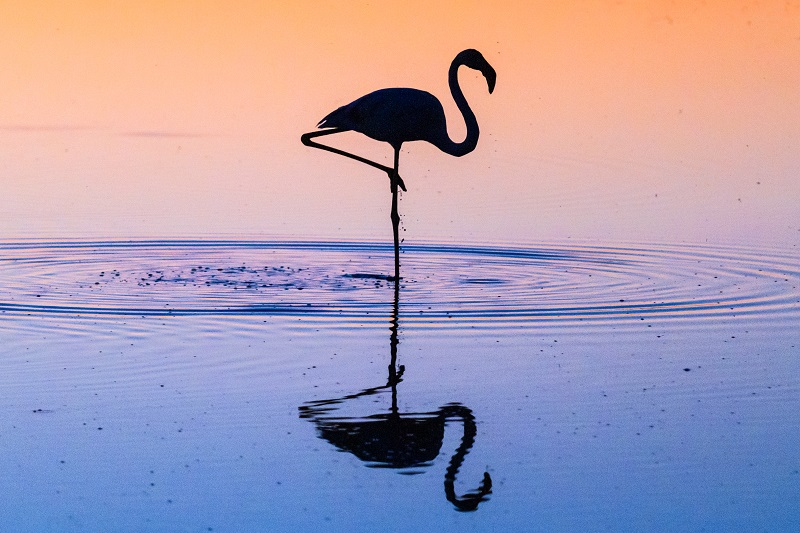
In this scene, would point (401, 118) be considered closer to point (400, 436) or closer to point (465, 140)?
point (465, 140)

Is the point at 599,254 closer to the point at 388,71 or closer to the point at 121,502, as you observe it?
the point at 121,502

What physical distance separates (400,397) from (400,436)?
2.95 feet

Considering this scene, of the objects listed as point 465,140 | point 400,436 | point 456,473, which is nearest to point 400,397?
point 400,436

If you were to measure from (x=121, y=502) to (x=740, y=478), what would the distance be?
2.79 metres

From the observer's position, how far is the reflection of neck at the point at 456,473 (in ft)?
20.0

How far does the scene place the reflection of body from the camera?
6480 mm

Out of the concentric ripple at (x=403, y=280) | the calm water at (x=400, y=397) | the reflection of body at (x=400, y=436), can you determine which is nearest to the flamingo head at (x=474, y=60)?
the concentric ripple at (x=403, y=280)

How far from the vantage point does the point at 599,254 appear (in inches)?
552

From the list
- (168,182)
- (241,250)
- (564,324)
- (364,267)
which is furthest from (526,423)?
(168,182)

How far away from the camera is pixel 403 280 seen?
12.6 metres

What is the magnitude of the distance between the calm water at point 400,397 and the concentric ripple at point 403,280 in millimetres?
50

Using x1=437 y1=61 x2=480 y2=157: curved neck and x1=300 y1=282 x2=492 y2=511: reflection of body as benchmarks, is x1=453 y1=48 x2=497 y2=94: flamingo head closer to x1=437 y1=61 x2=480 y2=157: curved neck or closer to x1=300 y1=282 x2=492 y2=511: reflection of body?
Result: x1=437 y1=61 x2=480 y2=157: curved neck

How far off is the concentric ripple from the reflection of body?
2.96 meters

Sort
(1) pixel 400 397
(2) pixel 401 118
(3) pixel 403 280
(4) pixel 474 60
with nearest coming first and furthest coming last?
(1) pixel 400 397 < (3) pixel 403 280 < (2) pixel 401 118 < (4) pixel 474 60
